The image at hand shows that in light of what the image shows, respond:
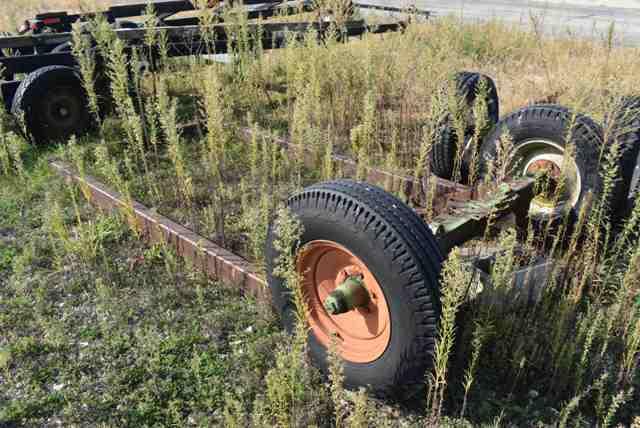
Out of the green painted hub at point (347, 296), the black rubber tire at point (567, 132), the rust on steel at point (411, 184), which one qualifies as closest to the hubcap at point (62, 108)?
the rust on steel at point (411, 184)

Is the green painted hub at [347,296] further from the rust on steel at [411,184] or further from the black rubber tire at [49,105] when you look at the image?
the black rubber tire at [49,105]

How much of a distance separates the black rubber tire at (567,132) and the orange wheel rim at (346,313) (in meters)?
1.38

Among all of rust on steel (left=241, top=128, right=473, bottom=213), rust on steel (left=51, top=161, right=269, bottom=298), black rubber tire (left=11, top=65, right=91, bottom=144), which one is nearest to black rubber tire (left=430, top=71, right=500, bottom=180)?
rust on steel (left=241, top=128, right=473, bottom=213)

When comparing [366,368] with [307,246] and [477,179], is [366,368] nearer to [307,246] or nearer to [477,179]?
[307,246]

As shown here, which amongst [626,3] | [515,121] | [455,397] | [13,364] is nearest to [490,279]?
[455,397]

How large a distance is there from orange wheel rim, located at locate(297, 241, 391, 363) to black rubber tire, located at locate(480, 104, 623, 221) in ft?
4.52

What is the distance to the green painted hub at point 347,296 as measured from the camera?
242 cm

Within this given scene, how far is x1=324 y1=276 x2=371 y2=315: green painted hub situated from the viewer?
242 centimetres

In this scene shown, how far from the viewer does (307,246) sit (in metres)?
2.61

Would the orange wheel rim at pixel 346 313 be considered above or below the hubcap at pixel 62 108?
below

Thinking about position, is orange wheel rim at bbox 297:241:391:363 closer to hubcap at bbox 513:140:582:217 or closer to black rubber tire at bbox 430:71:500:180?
hubcap at bbox 513:140:582:217

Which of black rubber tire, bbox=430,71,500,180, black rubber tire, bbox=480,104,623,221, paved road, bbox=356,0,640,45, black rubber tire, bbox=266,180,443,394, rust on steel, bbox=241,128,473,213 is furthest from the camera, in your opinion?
paved road, bbox=356,0,640,45

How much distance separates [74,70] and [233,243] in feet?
10.1

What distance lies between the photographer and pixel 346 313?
2678 mm
